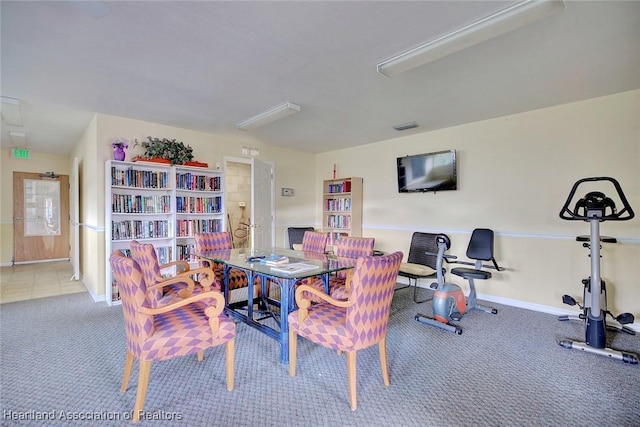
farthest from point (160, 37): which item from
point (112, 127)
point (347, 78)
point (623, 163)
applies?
point (623, 163)

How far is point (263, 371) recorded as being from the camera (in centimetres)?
225

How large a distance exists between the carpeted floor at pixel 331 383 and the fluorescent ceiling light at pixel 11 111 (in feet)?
8.02

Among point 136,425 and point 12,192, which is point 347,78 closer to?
point 136,425

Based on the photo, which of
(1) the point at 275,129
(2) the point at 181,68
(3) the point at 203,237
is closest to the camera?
(2) the point at 181,68

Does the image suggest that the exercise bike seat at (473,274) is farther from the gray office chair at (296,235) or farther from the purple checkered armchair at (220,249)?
the gray office chair at (296,235)

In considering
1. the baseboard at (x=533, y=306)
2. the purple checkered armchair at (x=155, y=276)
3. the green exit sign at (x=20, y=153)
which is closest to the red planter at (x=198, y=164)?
the purple checkered armchair at (x=155, y=276)

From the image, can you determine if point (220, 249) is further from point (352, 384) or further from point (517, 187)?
point (517, 187)

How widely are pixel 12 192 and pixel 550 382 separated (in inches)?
367

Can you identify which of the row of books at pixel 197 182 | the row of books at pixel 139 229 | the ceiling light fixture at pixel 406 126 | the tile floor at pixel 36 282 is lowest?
the tile floor at pixel 36 282

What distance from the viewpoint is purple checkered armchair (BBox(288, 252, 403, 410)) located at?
184cm

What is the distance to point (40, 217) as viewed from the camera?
681 centimetres

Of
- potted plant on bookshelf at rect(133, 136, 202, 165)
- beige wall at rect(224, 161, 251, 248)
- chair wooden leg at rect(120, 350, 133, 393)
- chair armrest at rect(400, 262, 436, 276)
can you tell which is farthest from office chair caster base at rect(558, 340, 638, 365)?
beige wall at rect(224, 161, 251, 248)

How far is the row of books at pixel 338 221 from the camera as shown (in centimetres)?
580

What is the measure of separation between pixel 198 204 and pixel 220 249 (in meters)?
1.34
